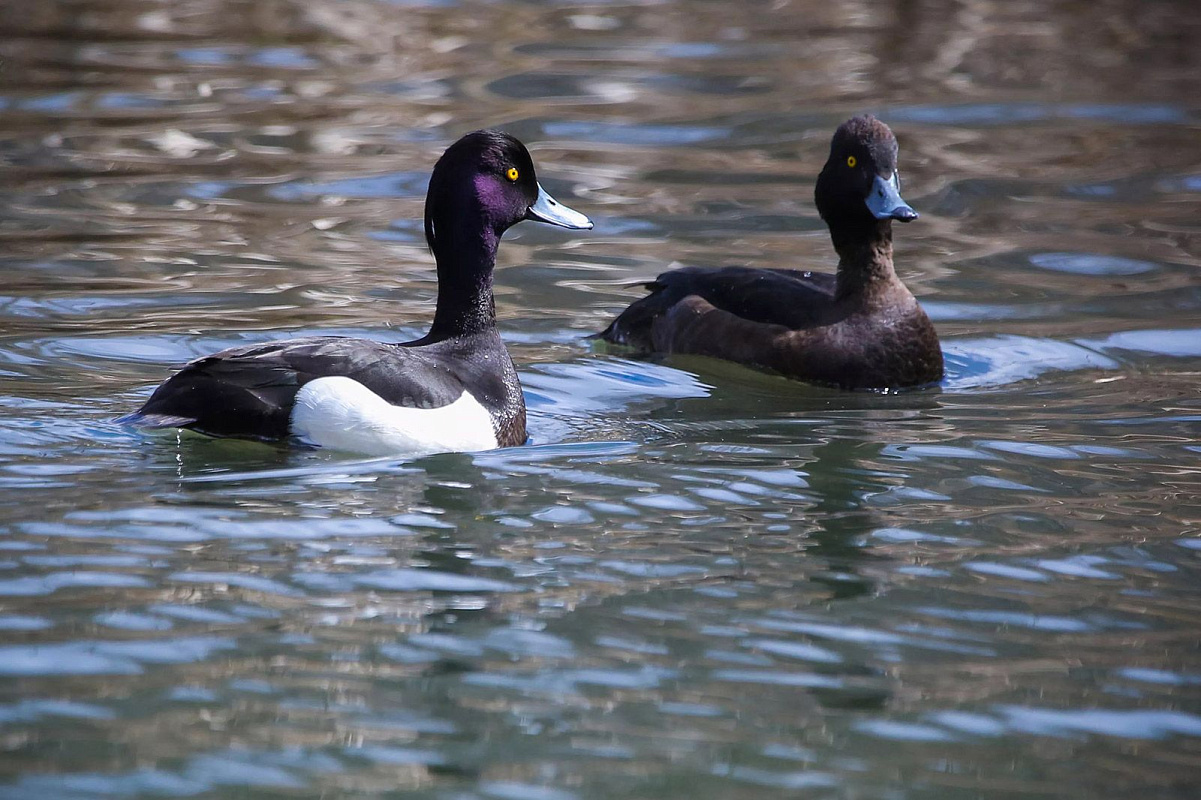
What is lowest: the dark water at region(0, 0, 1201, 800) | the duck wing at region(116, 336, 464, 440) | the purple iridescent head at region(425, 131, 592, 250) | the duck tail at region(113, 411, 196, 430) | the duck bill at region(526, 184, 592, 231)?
the dark water at region(0, 0, 1201, 800)

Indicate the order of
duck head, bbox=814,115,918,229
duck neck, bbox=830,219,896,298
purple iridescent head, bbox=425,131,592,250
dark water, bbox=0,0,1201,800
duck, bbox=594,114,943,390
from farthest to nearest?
duck neck, bbox=830,219,896,298, duck head, bbox=814,115,918,229, duck, bbox=594,114,943,390, purple iridescent head, bbox=425,131,592,250, dark water, bbox=0,0,1201,800

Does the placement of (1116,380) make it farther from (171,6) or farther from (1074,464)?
(171,6)

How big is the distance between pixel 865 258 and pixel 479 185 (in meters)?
2.45

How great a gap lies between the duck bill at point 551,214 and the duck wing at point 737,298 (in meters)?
1.55

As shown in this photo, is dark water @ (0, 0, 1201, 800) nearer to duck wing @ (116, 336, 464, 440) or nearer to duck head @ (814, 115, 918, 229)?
duck wing @ (116, 336, 464, 440)

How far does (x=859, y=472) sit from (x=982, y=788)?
8.80ft

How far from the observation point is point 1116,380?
8539mm

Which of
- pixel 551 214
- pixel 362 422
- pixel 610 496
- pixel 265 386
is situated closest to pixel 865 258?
pixel 551 214

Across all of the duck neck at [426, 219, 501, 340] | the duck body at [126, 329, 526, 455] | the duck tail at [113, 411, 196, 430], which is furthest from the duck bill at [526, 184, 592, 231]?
the duck tail at [113, 411, 196, 430]

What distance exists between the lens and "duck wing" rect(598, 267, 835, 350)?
8867mm

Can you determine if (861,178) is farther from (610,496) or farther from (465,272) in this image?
(610,496)

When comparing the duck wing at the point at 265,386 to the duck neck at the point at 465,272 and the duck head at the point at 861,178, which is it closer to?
the duck neck at the point at 465,272

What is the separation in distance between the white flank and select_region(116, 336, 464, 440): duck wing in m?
0.04

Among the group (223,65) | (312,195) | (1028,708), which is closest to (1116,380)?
(1028,708)
